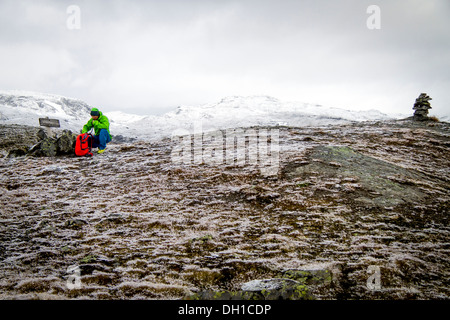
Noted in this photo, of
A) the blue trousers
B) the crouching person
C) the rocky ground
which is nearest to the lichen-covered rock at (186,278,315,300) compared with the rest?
the rocky ground

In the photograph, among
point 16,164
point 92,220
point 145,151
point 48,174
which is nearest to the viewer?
point 92,220

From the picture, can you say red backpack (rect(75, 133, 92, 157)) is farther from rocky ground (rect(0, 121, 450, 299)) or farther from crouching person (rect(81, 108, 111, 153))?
rocky ground (rect(0, 121, 450, 299))

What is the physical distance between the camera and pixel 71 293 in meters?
2.18

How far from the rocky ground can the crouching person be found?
251 cm

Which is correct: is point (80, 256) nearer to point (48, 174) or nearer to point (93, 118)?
point (48, 174)

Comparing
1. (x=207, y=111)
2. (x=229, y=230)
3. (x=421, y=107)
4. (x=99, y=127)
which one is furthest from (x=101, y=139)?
(x=207, y=111)

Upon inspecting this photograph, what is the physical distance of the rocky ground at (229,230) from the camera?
225 cm

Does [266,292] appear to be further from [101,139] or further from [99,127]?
[101,139]

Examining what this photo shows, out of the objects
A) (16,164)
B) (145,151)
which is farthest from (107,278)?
(16,164)

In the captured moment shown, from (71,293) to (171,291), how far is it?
1017 mm

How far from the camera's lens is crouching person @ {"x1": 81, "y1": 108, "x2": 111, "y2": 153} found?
8046mm

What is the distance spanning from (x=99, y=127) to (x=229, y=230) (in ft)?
23.8

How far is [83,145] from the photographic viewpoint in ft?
26.8

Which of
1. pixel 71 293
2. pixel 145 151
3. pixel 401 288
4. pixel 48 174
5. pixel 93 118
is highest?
pixel 93 118
